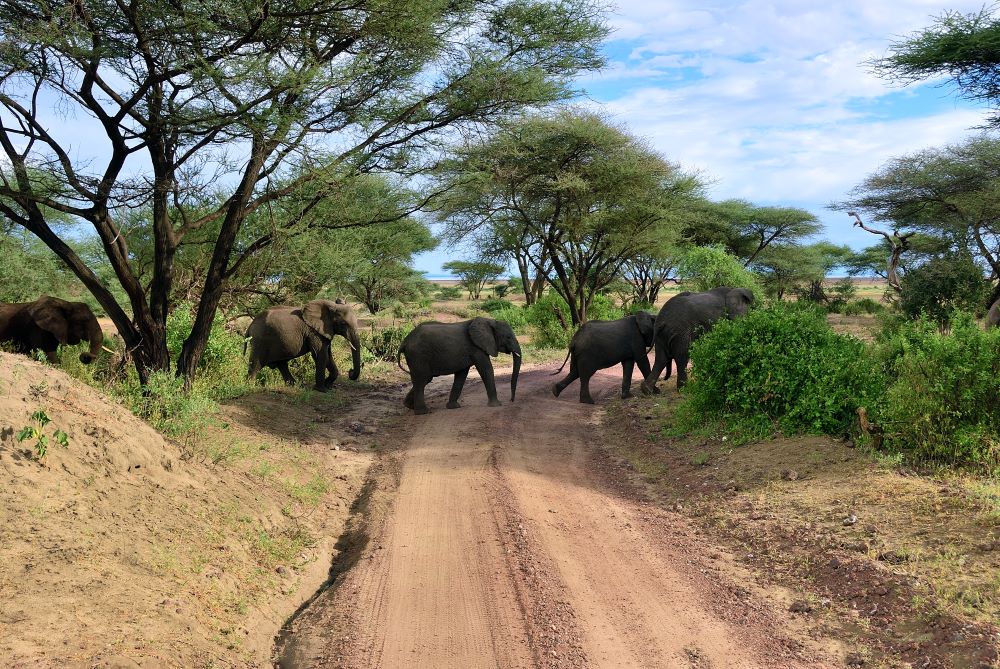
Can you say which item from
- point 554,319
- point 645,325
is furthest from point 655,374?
point 554,319

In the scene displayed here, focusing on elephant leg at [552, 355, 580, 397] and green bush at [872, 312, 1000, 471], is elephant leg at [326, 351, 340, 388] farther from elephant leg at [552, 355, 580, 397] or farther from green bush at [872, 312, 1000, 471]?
green bush at [872, 312, 1000, 471]

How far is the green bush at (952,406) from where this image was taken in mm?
7113

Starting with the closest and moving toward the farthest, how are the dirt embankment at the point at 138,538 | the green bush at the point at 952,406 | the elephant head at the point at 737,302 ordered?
the dirt embankment at the point at 138,538 → the green bush at the point at 952,406 → the elephant head at the point at 737,302

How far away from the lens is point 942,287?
904 inches

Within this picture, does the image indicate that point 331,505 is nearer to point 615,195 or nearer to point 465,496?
point 465,496

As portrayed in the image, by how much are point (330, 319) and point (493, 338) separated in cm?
323

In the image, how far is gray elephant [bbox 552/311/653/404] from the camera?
13.4 meters

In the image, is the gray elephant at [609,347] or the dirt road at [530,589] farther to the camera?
the gray elephant at [609,347]

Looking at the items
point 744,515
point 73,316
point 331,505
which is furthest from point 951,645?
point 73,316

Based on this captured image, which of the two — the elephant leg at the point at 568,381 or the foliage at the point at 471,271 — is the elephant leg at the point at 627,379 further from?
the foliage at the point at 471,271

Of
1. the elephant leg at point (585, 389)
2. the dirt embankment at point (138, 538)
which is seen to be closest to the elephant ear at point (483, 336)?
the elephant leg at point (585, 389)

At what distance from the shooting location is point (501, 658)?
4.45 metres

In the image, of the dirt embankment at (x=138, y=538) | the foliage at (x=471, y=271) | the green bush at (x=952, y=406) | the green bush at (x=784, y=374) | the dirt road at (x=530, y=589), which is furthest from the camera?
the foliage at (x=471, y=271)

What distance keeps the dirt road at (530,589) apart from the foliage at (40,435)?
218 centimetres
